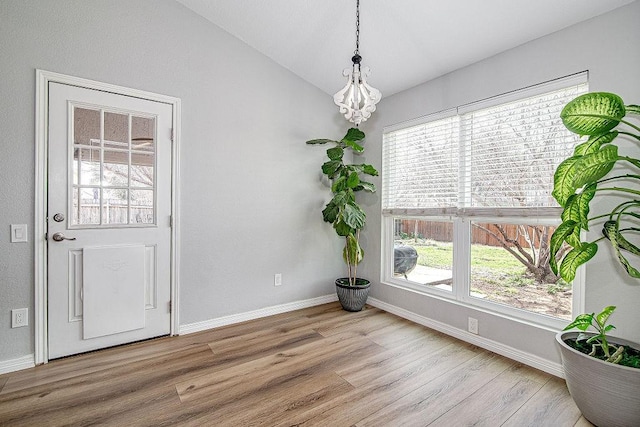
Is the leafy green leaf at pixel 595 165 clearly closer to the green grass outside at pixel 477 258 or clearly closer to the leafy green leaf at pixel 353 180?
the green grass outside at pixel 477 258

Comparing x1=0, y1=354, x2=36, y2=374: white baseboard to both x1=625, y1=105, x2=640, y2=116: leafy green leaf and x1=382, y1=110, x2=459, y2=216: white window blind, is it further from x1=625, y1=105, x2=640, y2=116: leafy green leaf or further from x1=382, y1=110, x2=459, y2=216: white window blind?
x1=625, y1=105, x2=640, y2=116: leafy green leaf

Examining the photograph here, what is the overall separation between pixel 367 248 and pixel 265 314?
1439mm

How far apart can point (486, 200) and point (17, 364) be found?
3806 millimetres

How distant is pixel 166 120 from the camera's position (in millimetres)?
2658

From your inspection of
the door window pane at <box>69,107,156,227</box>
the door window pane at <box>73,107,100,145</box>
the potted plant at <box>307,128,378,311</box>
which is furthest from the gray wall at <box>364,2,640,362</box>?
the door window pane at <box>73,107,100,145</box>

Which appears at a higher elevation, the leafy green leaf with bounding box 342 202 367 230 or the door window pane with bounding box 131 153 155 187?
the door window pane with bounding box 131 153 155 187

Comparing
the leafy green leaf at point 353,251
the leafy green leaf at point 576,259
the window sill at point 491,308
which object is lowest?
the window sill at point 491,308

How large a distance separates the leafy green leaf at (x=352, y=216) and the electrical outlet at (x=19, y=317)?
2677 millimetres

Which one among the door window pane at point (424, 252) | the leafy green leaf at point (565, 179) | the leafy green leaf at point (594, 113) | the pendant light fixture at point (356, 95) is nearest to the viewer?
the leafy green leaf at point (594, 113)

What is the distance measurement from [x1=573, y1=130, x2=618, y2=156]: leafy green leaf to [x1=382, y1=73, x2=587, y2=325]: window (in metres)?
0.59

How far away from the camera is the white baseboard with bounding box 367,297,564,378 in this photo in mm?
2125

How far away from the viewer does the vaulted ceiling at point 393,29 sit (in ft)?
6.80

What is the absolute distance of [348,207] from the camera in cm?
321

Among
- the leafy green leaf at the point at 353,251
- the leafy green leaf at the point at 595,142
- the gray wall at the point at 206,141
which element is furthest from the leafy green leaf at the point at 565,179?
the gray wall at the point at 206,141
